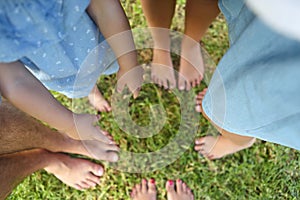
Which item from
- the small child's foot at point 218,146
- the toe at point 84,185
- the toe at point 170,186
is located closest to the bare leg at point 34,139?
the toe at point 84,185

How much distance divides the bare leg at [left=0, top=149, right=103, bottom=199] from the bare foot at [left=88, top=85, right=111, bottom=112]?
21 centimetres

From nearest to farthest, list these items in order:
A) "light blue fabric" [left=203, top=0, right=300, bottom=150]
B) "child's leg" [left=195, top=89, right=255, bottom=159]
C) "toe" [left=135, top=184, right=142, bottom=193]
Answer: "light blue fabric" [left=203, top=0, right=300, bottom=150], "child's leg" [left=195, top=89, right=255, bottom=159], "toe" [left=135, top=184, right=142, bottom=193]

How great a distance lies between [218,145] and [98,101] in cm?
49

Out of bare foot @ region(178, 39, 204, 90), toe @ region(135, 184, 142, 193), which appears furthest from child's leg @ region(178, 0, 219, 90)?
toe @ region(135, 184, 142, 193)

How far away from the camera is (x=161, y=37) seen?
1.46 metres

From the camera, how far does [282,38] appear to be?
0.76 metres

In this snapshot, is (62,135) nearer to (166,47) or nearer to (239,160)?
(166,47)

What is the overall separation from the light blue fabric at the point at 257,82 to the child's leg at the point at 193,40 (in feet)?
0.66

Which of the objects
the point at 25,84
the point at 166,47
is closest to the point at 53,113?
the point at 25,84

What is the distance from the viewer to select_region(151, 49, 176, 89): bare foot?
5.16 ft

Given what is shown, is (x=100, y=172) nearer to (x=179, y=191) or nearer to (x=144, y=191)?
(x=144, y=191)

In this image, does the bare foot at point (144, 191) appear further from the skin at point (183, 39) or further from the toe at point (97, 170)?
the skin at point (183, 39)

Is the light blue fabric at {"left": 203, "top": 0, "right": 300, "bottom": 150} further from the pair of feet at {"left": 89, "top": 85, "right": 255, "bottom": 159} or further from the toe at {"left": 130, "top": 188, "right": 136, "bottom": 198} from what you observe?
the toe at {"left": 130, "top": 188, "right": 136, "bottom": 198}

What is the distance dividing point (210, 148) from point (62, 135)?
1.80 ft
